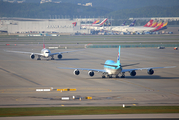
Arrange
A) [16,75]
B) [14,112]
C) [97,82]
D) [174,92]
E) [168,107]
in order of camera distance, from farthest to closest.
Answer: [16,75], [97,82], [174,92], [168,107], [14,112]

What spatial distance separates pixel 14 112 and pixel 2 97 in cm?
866

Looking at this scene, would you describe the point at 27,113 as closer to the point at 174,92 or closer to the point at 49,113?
the point at 49,113

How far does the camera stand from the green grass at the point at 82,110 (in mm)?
33469

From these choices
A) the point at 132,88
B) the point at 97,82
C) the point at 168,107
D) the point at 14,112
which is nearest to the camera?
the point at 14,112

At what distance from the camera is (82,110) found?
34.9m

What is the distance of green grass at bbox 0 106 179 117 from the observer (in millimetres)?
33469

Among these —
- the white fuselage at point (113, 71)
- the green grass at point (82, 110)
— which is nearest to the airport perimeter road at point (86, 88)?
the white fuselage at point (113, 71)

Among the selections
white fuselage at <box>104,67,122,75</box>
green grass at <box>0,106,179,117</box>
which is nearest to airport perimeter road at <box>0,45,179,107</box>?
white fuselage at <box>104,67,122,75</box>

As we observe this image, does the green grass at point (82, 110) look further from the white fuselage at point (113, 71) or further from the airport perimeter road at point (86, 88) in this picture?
the white fuselage at point (113, 71)

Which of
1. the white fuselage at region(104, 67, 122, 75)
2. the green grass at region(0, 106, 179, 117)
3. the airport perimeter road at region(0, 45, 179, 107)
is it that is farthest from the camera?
the white fuselage at region(104, 67, 122, 75)

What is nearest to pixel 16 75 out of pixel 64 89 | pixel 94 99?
pixel 64 89

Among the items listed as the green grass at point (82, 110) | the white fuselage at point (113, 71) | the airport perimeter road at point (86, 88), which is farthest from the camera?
the white fuselage at point (113, 71)

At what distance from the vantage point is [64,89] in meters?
46.4

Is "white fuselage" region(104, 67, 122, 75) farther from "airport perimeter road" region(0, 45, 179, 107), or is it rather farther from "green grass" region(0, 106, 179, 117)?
"green grass" region(0, 106, 179, 117)
